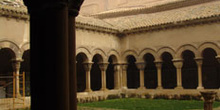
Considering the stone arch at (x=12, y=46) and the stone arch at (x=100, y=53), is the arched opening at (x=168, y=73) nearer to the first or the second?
the stone arch at (x=100, y=53)

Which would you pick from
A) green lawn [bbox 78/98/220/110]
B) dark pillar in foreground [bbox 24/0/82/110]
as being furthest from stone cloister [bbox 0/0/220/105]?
dark pillar in foreground [bbox 24/0/82/110]

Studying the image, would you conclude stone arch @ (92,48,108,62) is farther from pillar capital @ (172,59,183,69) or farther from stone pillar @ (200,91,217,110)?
stone pillar @ (200,91,217,110)

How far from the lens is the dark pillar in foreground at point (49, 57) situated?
123 inches

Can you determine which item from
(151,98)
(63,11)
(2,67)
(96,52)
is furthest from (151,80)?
(63,11)

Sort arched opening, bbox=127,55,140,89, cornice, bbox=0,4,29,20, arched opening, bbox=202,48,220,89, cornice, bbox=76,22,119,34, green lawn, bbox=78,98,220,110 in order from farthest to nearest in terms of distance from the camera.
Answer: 1. arched opening, bbox=127,55,140,89
2. arched opening, bbox=202,48,220,89
3. cornice, bbox=76,22,119,34
4. cornice, bbox=0,4,29,20
5. green lawn, bbox=78,98,220,110

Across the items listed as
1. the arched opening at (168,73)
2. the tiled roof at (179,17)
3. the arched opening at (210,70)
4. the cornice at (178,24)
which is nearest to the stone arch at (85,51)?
the cornice at (178,24)

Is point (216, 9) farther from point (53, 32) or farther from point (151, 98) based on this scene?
point (53, 32)

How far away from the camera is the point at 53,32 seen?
321 cm

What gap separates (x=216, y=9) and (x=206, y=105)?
11.2 metres

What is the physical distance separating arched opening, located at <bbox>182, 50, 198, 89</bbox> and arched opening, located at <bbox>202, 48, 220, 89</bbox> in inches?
27.9

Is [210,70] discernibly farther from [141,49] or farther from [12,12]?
[12,12]

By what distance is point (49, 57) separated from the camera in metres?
3.17

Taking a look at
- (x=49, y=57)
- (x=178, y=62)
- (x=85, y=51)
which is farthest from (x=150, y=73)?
(x=49, y=57)

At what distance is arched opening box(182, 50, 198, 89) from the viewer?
69.4 ft
